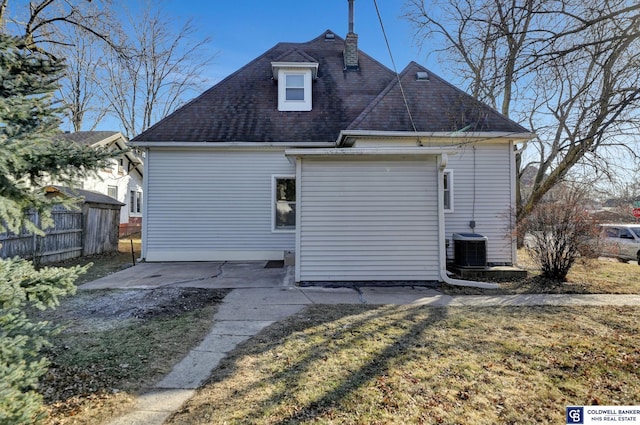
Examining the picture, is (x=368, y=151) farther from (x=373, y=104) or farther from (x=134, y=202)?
(x=134, y=202)

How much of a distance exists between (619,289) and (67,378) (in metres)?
9.45

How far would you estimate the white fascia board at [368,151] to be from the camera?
6598 millimetres

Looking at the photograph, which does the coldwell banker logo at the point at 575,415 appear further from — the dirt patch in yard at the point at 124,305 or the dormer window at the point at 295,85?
the dormer window at the point at 295,85

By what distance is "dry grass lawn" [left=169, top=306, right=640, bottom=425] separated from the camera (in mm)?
2619

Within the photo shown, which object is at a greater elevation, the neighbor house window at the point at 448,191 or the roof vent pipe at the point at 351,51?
the roof vent pipe at the point at 351,51

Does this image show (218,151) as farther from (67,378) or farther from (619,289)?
(619,289)

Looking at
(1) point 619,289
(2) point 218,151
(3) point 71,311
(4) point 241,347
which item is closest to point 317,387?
(4) point 241,347

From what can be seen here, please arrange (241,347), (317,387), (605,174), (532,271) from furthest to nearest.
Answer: (605,174) → (532,271) → (241,347) → (317,387)

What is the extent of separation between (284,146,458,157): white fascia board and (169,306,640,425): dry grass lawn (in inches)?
129

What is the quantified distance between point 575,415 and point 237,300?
4.79 m

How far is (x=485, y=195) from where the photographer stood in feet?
29.7

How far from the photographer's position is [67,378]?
10.2 ft

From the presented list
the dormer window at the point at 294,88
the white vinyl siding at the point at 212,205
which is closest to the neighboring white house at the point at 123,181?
the white vinyl siding at the point at 212,205

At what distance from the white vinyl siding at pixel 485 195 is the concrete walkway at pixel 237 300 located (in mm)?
2812
